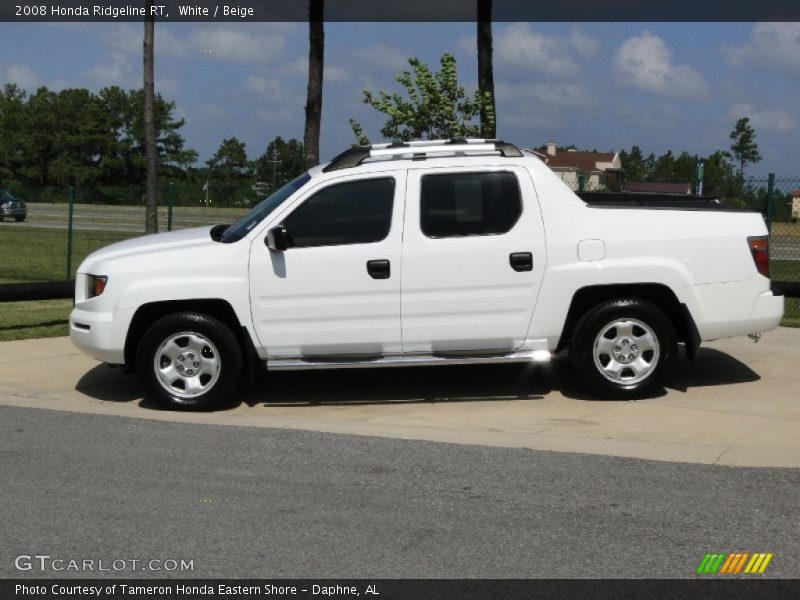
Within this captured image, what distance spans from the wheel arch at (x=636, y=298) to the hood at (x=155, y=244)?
2886 millimetres

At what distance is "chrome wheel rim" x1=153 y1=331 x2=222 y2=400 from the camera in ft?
27.2

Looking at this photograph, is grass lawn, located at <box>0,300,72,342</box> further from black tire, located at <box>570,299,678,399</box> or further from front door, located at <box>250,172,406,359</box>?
black tire, located at <box>570,299,678,399</box>

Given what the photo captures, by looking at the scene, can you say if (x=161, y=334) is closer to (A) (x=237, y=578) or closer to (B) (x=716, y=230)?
(A) (x=237, y=578)

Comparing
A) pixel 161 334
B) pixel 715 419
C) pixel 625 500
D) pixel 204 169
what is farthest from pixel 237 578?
pixel 204 169

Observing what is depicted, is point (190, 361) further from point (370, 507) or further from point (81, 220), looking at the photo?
point (81, 220)

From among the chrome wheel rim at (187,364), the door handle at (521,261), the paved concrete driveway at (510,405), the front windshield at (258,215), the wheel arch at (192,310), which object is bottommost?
the paved concrete driveway at (510,405)

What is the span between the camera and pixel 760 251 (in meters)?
8.49

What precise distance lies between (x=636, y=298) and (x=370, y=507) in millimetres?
3572

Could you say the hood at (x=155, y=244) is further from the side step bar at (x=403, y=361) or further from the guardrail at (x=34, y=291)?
the guardrail at (x=34, y=291)

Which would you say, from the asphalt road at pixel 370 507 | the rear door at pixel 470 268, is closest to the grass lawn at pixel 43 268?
the asphalt road at pixel 370 507

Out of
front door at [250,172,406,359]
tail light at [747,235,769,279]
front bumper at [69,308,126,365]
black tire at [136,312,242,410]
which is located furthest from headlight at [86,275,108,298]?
tail light at [747,235,769,279]

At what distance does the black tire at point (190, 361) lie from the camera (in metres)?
8.25

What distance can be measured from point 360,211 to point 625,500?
3430 mm
